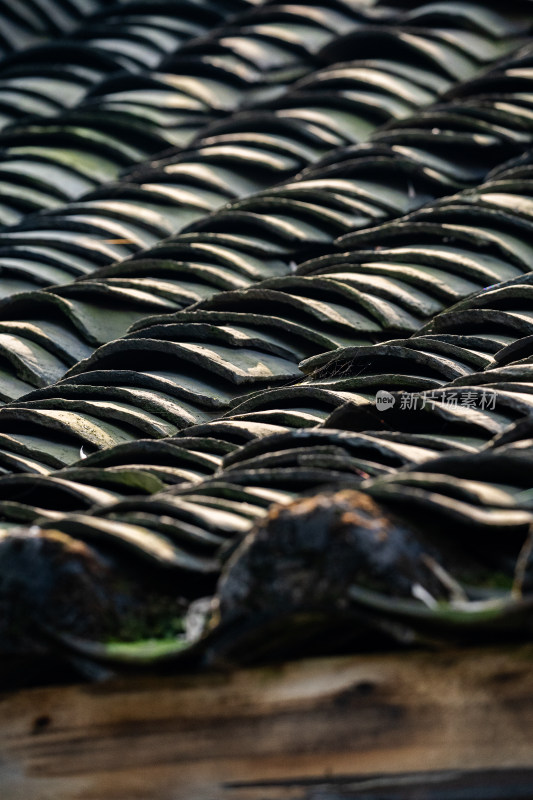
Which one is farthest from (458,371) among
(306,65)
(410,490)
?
(306,65)

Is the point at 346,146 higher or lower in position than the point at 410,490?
higher

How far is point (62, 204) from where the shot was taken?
21.0 ft

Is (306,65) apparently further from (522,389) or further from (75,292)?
(522,389)

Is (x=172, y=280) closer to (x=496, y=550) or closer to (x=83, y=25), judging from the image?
(x=496, y=550)

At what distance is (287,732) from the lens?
2.74m

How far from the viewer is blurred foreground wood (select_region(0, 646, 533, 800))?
2596 millimetres

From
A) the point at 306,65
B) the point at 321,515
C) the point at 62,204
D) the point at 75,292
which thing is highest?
the point at 306,65

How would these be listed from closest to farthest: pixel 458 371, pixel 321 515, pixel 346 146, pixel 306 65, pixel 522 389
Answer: pixel 321 515, pixel 522 389, pixel 458 371, pixel 346 146, pixel 306 65

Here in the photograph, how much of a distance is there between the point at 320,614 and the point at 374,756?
1.28ft

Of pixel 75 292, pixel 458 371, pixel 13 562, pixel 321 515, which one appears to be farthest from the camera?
pixel 75 292

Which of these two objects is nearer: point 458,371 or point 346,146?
point 458,371

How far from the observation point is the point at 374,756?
2.67 meters

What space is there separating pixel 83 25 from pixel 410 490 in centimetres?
691

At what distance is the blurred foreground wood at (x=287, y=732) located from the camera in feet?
8.52
